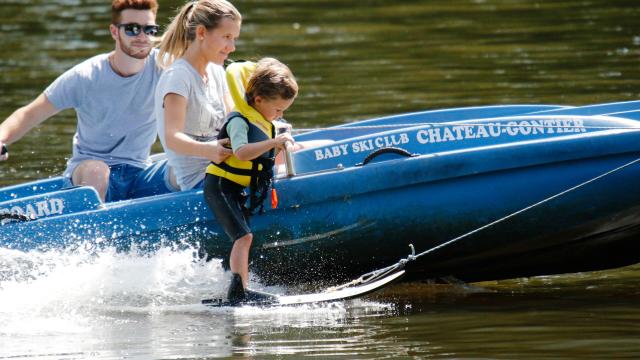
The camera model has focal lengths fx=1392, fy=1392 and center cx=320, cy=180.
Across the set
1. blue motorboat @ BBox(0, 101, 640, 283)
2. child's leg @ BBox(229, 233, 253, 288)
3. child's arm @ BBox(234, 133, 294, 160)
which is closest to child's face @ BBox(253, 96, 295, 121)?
child's arm @ BBox(234, 133, 294, 160)

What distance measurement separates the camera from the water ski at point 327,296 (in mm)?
6824

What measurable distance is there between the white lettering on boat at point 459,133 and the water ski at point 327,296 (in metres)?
0.75

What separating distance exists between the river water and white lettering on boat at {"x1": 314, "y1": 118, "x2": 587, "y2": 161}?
2.63 ft

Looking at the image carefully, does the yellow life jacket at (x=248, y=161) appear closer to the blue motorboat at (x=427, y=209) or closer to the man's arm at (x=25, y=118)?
the blue motorboat at (x=427, y=209)

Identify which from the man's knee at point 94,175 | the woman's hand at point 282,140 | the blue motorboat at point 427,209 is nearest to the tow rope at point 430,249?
the blue motorboat at point 427,209

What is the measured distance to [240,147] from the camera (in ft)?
21.5

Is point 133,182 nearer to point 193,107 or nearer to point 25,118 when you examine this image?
point 25,118

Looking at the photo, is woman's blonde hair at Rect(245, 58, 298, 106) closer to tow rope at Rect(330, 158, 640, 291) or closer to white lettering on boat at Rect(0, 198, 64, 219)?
tow rope at Rect(330, 158, 640, 291)

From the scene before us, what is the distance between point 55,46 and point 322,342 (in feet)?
37.9

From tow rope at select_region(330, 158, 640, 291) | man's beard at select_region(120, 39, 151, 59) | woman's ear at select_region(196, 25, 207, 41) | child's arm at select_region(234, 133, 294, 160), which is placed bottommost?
tow rope at select_region(330, 158, 640, 291)

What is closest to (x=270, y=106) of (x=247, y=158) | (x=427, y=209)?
(x=247, y=158)

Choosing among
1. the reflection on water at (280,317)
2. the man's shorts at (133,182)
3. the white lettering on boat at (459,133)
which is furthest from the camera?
the man's shorts at (133,182)

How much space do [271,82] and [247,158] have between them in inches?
14.8

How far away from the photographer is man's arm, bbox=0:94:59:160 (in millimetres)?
7465
